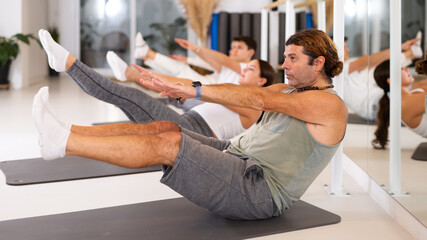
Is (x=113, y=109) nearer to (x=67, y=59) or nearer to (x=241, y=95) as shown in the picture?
(x=67, y=59)

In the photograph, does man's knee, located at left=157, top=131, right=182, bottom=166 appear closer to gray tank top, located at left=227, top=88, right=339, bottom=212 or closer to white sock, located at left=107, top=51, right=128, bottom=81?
gray tank top, located at left=227, top=88, right=339, bottom=212

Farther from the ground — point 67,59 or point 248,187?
point 67,59

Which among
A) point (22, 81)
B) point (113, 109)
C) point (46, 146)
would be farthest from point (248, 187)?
point (22, 81)

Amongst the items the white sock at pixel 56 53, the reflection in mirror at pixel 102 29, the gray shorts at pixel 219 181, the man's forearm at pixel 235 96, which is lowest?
the gray shorts at pixel 219 181

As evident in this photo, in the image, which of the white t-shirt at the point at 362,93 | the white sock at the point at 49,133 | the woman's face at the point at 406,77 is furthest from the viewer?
the white t-shirt at the point at 362,93

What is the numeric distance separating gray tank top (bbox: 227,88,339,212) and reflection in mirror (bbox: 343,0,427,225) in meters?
0.39

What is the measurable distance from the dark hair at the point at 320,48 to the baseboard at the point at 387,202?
0.65m

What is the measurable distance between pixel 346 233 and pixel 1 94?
6.50 m

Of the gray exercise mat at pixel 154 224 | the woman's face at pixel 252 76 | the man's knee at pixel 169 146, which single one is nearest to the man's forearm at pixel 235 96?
the man's knee at pixel 169 146

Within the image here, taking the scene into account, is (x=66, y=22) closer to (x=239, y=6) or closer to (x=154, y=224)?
(x=239, y=6)

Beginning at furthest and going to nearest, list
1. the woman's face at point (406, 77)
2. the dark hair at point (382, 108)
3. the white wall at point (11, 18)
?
the white wall at point (11, 18), the dark hair at point (382, 108), the woman's face at point (406, 77)

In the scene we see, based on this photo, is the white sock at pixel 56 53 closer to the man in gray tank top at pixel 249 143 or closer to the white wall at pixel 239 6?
the man in gray tank top at pixel 249 143

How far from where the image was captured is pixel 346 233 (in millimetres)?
2084

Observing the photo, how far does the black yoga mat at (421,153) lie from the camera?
204 centimetres
